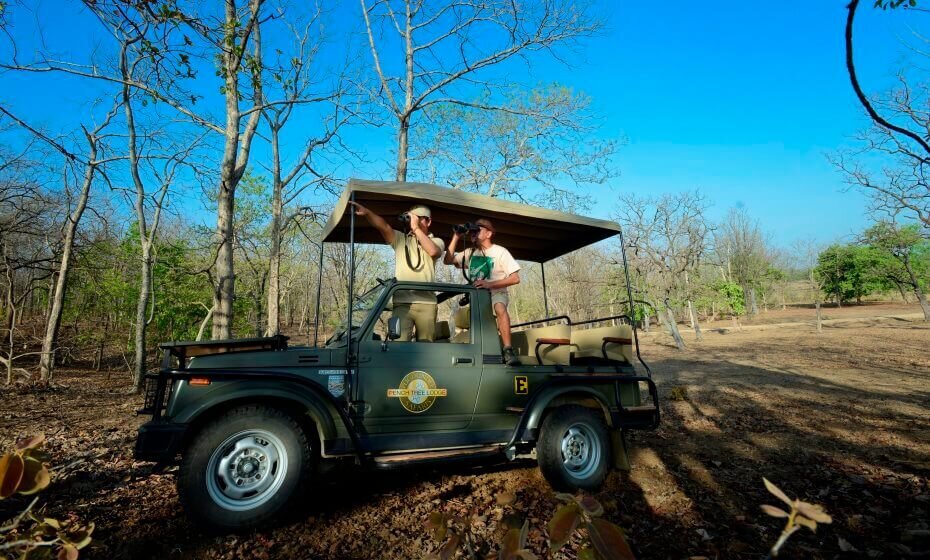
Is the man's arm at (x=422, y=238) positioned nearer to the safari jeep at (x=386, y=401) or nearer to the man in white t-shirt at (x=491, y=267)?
the safari jeep at (x=386, y=401)

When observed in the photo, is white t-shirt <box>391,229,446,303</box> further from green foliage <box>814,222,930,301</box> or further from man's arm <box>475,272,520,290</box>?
green foliage <box>814,222,930,301</box>

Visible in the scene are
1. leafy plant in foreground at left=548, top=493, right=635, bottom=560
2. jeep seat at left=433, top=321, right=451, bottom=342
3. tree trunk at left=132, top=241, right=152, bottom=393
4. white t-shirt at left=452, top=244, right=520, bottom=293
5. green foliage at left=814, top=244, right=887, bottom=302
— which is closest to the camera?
leafy plant in foreground at left=548, top=493, right=635, bottom=560

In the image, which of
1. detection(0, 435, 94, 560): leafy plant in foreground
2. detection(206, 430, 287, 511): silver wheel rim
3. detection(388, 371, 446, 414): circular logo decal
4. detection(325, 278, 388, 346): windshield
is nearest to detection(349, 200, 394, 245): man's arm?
detection(325, 278, 388, 346): windshield

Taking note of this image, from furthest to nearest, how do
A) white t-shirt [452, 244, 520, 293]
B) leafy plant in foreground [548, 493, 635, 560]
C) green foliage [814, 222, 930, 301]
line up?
1. green foliage [814, 222, 930, 301]
2. white t-shirt [452, 244, 520, 293]
3. leafy plant in foreground [548, 493, 635, 560]

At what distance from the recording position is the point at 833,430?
6.38m

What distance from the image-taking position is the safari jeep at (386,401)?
318cm

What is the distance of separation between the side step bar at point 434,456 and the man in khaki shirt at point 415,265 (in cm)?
105

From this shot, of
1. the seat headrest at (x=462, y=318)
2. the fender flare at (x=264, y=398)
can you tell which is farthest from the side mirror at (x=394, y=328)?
the seat headrest at (x=462, y=318)

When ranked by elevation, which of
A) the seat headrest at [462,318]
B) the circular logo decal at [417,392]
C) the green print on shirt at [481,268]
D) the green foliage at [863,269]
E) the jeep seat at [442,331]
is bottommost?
the circular logo decal at [417,392]

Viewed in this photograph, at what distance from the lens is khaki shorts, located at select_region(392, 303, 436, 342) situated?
4.22m

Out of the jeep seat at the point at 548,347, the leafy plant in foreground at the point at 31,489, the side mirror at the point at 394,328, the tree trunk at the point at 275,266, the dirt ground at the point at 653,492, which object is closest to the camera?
the leafy plant in foreground at the point at 31,489

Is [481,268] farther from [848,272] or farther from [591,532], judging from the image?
[848,272]

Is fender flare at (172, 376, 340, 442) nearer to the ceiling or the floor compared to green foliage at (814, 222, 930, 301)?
nearer to the floor

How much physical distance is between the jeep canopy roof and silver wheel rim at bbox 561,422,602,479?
2.22m
